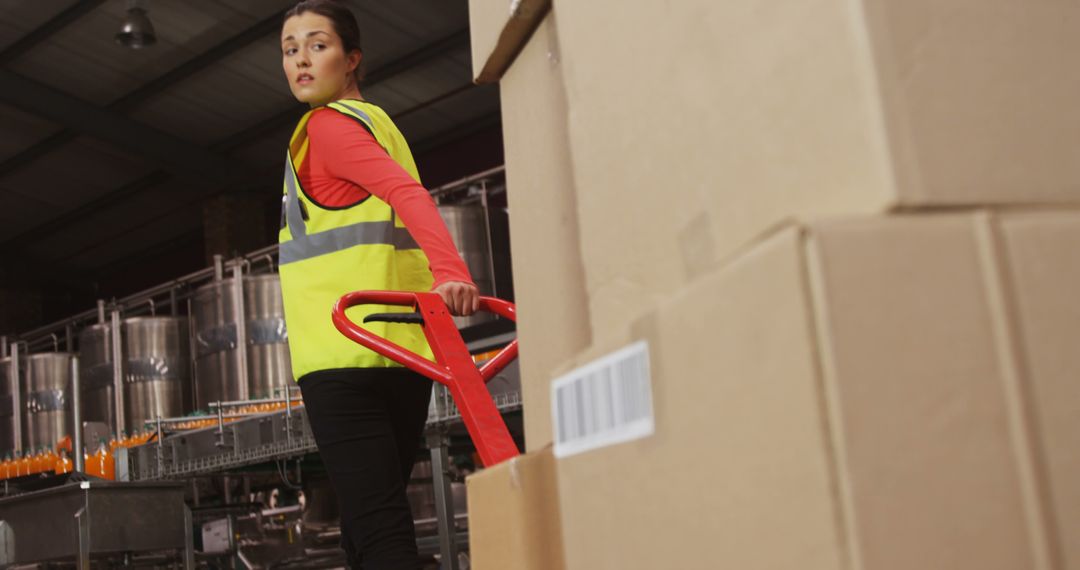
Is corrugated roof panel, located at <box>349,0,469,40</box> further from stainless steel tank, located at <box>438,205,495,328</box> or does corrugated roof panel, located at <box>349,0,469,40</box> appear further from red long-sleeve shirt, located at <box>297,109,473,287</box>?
red long-sleeve shirt, located at <box>297,109,473,287</box>

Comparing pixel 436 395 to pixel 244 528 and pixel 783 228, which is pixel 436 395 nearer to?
pixel 244 528

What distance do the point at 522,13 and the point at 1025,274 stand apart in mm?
615

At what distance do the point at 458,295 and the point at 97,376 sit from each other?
392 inches

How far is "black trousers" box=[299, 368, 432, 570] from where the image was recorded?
1709mm

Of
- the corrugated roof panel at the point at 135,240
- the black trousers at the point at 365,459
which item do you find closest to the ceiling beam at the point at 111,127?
the corrugated roof panel at the point at 135,240

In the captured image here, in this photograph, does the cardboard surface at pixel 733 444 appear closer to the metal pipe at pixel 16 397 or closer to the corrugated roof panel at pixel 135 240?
the metal pipe at pixel 16 397

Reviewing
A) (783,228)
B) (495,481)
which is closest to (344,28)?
(495,481)

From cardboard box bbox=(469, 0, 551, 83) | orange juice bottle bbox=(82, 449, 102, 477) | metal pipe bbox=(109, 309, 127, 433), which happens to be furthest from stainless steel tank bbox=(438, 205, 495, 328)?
cardboard box bbox=(469, 0, 551, 83)

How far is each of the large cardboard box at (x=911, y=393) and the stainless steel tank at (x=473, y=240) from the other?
8093mm

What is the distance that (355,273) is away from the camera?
1860 millimetres

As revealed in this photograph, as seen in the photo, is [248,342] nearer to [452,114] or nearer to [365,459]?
[452,114]

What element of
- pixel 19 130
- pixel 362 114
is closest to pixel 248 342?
pixel 19 130

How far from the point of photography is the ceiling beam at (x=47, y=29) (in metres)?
9.42

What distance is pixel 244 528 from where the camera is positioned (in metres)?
6.65
